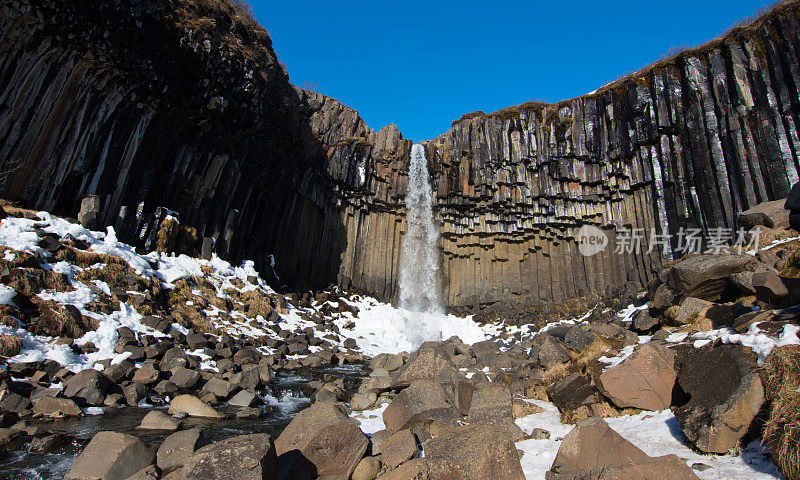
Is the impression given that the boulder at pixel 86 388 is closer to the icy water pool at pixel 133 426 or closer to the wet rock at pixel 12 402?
the icy water pool at pixel 133 426

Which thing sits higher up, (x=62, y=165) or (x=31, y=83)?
(x=31, y=83)

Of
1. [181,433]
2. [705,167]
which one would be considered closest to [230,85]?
[181,433]

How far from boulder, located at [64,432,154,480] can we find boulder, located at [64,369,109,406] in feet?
11.3

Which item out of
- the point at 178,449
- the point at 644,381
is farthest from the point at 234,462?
the point at 644,381

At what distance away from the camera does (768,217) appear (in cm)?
1299

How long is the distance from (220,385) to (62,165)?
9.78 m

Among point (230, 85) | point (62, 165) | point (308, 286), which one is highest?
point (230, 85)

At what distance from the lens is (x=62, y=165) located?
1425cm

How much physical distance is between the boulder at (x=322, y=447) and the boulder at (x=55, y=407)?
14.6 ft

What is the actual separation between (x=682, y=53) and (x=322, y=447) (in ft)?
78.6

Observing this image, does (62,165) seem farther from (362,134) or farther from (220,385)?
(362,134)

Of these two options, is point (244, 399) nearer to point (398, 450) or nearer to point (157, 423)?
point (157, 423)

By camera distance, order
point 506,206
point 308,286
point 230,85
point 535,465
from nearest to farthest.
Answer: point 535,465
point 230,85
point 308,286
point 506,206

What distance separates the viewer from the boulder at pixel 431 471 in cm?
516
